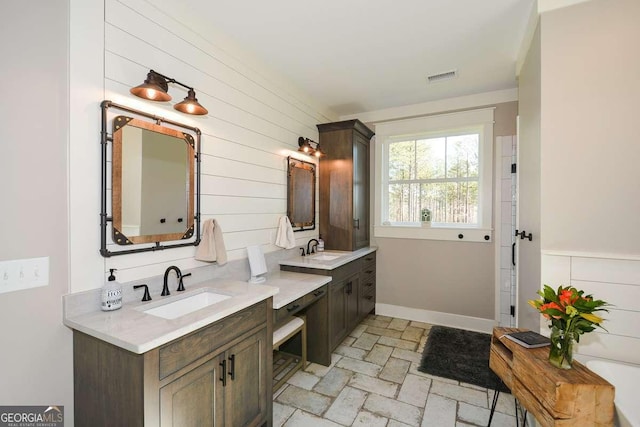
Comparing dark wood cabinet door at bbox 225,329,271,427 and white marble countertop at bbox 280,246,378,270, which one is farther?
white marble countertop at bbox 280,246,378,270

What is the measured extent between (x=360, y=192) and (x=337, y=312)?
1.59m

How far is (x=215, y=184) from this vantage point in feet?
7.30

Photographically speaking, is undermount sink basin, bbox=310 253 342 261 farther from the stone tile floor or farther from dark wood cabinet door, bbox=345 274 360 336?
the stone tile floor

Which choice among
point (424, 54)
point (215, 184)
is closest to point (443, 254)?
point (424, 54)

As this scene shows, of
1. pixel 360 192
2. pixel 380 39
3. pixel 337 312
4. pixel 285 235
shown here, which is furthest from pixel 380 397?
pixel 380 39

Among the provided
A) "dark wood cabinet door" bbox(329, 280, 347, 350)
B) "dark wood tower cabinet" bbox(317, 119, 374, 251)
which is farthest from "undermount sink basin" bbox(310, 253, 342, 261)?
"dark wood cabinet door" bbox(329, 280, 347, 350)

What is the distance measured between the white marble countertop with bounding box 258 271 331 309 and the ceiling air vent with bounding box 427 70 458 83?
7.62 feet

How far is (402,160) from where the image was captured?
401cm

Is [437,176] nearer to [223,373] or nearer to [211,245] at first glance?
[211,245]

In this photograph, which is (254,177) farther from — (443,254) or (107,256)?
(443,254)

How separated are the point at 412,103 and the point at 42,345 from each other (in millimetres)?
4032

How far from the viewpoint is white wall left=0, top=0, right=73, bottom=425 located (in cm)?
124

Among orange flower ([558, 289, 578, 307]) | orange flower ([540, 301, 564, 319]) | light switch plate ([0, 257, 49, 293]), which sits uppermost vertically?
light switch plate ([0, 257, 49, 293])

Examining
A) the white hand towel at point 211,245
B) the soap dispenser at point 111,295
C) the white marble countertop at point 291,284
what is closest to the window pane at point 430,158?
the white marble countertop at point 291,284
